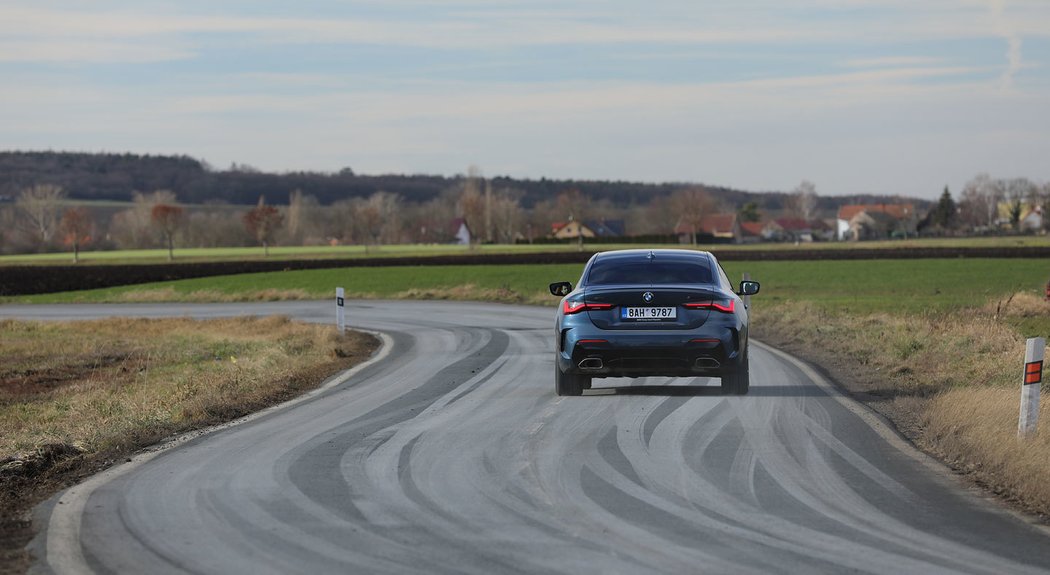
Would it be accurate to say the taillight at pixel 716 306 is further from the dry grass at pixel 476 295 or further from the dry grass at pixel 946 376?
the dry grass at pixel 476 295

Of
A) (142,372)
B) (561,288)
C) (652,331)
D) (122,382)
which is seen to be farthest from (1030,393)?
(142,372)

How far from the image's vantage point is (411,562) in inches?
275

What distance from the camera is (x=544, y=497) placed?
29.1 ft

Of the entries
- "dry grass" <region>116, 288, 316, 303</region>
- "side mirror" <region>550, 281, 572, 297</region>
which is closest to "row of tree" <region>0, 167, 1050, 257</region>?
"dry grass" <region>116, 288, 316, 303</region>

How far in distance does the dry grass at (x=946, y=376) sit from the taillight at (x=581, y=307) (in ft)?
10.9

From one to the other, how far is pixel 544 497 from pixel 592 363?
212 inches

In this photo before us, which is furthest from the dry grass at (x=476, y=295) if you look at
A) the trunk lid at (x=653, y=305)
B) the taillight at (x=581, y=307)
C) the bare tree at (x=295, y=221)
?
the bare tree at (x=295, y=221)

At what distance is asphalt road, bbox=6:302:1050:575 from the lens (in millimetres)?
7109

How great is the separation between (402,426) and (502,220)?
6505 inches

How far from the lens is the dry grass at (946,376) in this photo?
10.0 metres

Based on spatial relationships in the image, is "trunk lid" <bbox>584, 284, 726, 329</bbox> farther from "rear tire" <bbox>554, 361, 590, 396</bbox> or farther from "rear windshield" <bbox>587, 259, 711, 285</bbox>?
"rear tire" <bbox>554, 361, 590, 396</bbox>

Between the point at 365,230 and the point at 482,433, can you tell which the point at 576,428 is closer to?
the point at 482,433

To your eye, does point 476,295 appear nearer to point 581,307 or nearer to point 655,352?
point 581,307

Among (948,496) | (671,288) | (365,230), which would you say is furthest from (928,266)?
(365,230)
